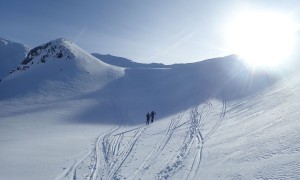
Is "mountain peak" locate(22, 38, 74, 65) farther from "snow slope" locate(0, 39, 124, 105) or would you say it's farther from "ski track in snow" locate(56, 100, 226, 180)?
"ski track in snow" locate(56, 100, 226, 180)

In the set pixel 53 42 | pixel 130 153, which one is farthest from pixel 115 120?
pixel 53 42

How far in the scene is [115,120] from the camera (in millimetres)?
39719

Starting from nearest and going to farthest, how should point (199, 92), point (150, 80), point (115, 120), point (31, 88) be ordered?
point (115, 120)
point (199, 92)
point (31, 88)
point (150, 80)

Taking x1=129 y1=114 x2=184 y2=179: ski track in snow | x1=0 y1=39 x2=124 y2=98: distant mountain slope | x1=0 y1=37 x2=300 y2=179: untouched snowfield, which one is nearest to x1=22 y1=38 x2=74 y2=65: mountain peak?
x1=0 y1=39 x2=124 y2=98: distant mountain slope

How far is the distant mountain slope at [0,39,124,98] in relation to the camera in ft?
190

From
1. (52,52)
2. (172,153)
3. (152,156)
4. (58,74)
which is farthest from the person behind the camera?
(52,52)

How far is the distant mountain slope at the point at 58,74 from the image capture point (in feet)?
190

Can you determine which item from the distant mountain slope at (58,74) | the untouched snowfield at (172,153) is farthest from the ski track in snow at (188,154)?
the distant mountain slope at (58,74)

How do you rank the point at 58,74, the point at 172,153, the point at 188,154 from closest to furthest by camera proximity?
the point at 188,154 → the point at 172,153 → the point at 58,74

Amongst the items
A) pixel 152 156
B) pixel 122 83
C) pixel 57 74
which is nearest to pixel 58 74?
pixel 57 74

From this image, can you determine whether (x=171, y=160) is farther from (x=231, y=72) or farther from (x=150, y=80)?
(x=150, y=80)

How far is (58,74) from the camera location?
65125 mm

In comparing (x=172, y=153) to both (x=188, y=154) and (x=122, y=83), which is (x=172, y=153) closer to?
(x=188, y=154)

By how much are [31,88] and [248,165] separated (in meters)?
52.1
